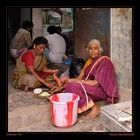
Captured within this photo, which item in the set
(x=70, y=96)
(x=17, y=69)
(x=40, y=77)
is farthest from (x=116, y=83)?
(x=17, y=69)

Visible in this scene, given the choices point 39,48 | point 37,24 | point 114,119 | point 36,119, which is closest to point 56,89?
point 36,119

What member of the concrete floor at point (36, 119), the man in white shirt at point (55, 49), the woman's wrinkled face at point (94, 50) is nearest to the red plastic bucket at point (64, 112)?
the concrete floor at point (36, 119)

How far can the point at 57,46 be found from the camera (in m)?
2.94

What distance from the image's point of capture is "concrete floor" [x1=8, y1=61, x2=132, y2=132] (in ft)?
6.90

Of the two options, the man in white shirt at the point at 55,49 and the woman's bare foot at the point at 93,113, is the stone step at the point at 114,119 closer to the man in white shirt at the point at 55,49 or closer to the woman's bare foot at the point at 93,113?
the woman's bare foot at the point at 93,113

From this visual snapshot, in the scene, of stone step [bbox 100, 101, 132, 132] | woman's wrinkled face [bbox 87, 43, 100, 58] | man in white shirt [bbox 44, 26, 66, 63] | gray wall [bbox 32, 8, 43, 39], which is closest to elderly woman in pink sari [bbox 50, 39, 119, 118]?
woman's wrinkled face [bbox 87, 43, 100, 58]

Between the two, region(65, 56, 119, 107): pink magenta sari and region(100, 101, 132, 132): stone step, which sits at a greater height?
region(65, 56, 119, 107): pink magenta sari

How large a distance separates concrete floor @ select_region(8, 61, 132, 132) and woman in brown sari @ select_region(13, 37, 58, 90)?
0.28 m

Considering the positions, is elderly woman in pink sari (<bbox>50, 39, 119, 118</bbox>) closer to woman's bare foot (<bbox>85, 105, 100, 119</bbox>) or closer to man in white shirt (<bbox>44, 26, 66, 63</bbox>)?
woman's bare foot (<bbox>85, 105, 100, 119</bbox>)

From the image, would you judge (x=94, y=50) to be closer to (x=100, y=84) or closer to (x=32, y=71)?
(x=100, y=84)

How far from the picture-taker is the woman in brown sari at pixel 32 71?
2.70 m
